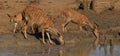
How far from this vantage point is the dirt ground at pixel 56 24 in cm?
1445

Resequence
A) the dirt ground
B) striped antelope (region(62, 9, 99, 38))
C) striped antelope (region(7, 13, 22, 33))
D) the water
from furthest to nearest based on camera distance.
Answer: striped antelope (region(62, 9, 99, 38)) → striped antelope (region(7, 13, 22, 33)) → the dirt ground → the water

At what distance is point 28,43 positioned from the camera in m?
14.4

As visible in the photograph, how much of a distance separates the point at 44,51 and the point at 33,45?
60 centimetres

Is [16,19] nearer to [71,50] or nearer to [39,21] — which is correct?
[39,21]

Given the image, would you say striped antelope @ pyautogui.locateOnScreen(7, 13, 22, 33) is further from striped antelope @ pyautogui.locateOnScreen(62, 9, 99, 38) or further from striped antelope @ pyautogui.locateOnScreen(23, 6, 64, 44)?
striped antelope @ pyautogui.locateOnScreen(62, 9, 99, 38)

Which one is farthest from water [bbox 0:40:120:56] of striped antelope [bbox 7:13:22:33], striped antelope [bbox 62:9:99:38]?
striped antelope [bbox 62:9:99:38]

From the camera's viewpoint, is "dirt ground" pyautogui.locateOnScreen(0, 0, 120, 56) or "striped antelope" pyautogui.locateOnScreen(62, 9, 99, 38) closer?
"dirt ground" pyautogui.locateOnScreen(0, 0, 120, 56)

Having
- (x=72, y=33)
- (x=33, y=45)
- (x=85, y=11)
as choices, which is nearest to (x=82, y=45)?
(x=72, y=33)

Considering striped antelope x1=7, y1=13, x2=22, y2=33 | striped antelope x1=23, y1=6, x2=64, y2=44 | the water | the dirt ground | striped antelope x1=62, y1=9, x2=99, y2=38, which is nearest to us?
the water

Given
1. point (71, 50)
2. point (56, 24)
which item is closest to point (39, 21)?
point (71, 50)

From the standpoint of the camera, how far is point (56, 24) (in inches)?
661

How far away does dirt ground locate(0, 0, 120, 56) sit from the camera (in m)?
14.4

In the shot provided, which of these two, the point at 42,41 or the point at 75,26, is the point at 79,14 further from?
the point at 42,41

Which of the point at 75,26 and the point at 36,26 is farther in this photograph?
the point at 75,26
